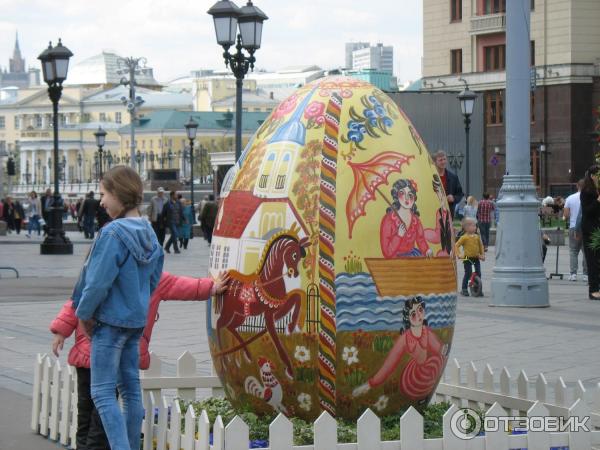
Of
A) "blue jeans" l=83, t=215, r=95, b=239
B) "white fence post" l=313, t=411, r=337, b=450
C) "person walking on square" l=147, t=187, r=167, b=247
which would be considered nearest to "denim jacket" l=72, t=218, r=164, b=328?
"white fence post" l=313, t=411, r=337, b=450

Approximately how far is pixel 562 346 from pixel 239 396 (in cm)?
569

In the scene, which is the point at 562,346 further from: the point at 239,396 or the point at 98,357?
the point at 98,357

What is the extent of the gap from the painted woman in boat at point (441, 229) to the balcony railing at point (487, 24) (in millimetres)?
59839

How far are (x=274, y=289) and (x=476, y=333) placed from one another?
6774 millimetres

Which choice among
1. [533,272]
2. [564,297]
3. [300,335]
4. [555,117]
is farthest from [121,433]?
[555,117]

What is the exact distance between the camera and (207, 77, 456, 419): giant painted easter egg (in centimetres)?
660

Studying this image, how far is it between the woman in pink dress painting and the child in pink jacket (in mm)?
904

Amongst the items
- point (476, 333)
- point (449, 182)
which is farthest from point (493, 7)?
point (476, 333)

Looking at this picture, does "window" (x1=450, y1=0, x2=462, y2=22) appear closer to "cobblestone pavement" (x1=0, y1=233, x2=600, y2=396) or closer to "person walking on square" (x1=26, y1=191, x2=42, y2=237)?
"person walking on square" (x1=26, y1=191, x2=42, y2=237)

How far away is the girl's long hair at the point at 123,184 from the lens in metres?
6.43

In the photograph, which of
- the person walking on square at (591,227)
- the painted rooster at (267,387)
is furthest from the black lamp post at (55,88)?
the painted rooster at (267,387)

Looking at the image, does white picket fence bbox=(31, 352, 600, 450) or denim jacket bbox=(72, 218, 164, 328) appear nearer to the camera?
white picket fence bbox=(31, 352, 600, 450)

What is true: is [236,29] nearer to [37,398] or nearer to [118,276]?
[37,398]

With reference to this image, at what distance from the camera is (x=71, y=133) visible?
177 meters
